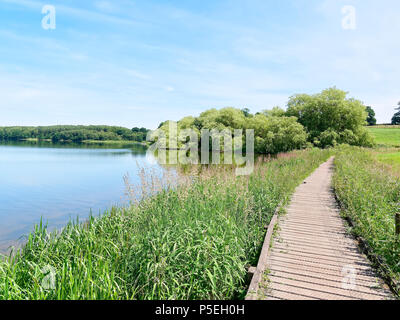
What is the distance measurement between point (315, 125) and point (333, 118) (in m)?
2.78

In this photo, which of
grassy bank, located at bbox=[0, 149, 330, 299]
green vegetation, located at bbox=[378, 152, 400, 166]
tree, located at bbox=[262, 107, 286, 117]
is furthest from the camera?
tree, located at bbox=[262, 107, 286, 117]

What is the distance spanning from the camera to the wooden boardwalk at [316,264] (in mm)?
3924

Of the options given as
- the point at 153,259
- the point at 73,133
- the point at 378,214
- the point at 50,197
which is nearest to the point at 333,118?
the point at 378,214

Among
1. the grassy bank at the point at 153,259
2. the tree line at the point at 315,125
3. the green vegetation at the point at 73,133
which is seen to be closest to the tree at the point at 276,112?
the tree line at the point at 315,125

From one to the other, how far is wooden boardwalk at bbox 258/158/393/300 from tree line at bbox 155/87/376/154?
31.2 metres

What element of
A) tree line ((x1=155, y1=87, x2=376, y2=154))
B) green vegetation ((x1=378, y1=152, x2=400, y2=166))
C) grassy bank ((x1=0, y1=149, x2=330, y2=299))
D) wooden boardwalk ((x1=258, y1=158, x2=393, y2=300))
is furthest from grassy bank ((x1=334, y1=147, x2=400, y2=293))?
tree line ((x1=155, y1=87, x2=376, y2=154))

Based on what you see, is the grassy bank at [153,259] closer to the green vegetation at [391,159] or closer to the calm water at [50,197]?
the calm water at [50,197]

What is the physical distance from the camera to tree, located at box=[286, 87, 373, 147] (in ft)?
126

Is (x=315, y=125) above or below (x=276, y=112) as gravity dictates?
below

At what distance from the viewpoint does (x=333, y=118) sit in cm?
4088

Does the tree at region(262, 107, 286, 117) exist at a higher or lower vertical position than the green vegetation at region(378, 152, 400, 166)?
higher

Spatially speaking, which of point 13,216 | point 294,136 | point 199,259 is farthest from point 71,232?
point 294,136

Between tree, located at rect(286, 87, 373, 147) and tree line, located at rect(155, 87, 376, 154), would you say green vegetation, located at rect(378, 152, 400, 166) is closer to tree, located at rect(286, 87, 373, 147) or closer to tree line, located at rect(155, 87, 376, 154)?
tree line, located at rect(155, 87, 376, 154)

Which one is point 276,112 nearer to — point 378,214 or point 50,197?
point 50,197
